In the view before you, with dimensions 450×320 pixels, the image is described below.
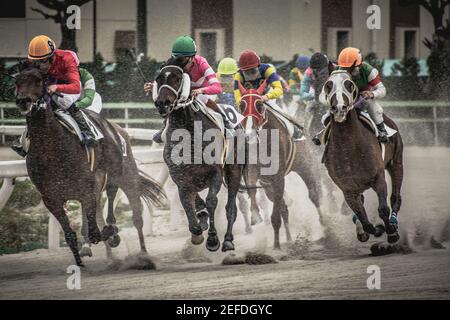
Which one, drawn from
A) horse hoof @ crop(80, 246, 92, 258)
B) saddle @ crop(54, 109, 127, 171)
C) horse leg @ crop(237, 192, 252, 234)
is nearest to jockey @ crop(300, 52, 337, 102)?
horse leg @ crop(237, 192, 252, 234)

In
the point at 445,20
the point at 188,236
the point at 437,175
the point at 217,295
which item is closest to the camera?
the point at 217,295

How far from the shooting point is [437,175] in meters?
15.0

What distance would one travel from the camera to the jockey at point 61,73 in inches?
336

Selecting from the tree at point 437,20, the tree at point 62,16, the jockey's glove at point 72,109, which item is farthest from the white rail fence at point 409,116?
the jockey's glove at point 72,109

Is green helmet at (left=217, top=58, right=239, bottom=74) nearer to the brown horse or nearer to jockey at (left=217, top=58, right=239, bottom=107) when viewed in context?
jockey at (left=217, top=58, right=239, bottom=107)

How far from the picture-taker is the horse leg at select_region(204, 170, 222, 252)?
879 centimetres

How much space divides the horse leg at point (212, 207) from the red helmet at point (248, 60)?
1.29 meters

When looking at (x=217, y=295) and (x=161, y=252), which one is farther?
(x=161, y=252)

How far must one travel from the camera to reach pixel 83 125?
29.3 ft

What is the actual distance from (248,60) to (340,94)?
1.27 meters

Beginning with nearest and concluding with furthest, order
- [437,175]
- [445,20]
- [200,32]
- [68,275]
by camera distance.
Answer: [68,275] → [437,175] → [200,32] → [445,20]
